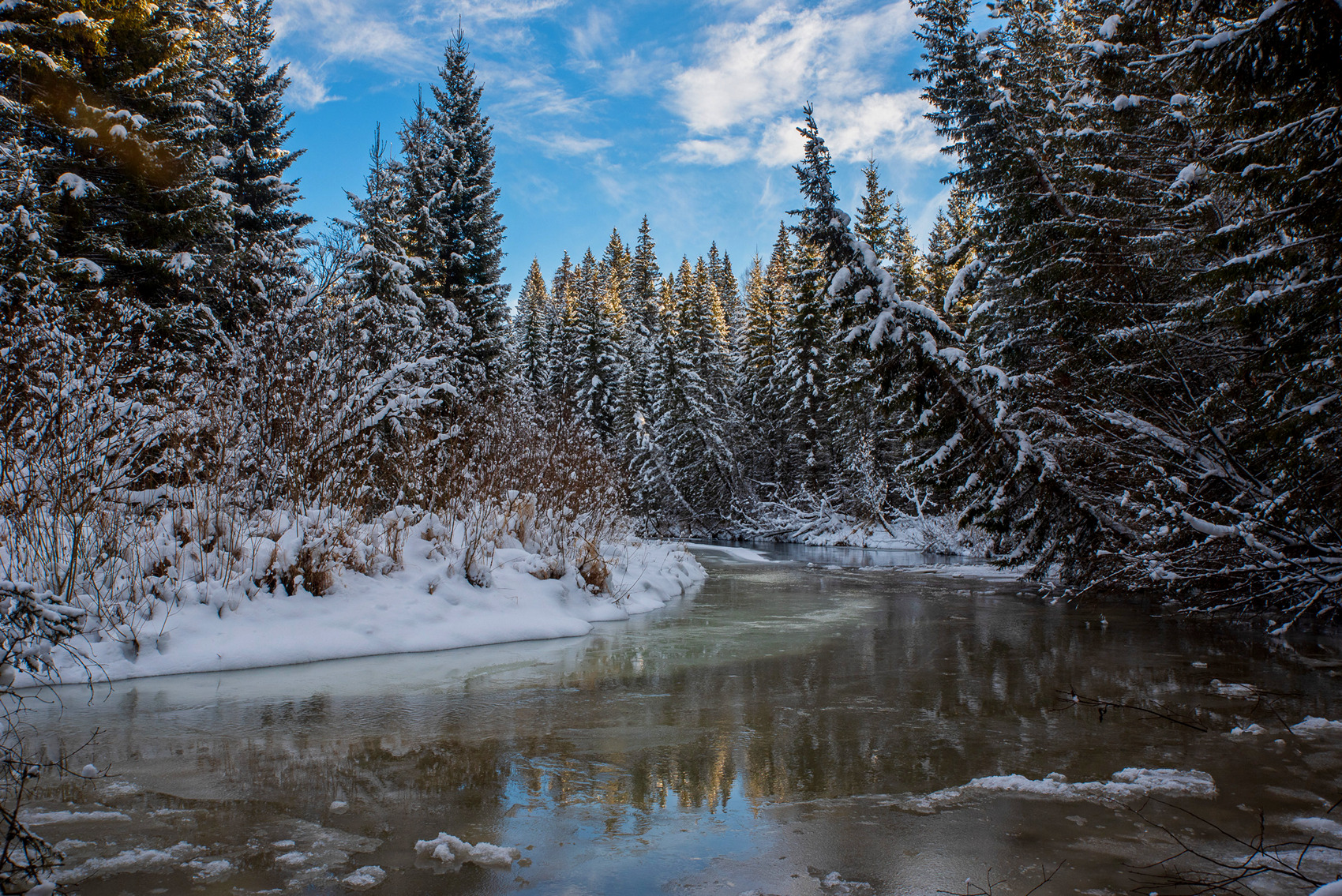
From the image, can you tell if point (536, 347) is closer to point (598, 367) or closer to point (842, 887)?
point (598, 367)

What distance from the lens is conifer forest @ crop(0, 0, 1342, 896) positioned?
17.5 feet

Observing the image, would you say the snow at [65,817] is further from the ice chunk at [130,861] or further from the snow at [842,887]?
the snow at [842,887]

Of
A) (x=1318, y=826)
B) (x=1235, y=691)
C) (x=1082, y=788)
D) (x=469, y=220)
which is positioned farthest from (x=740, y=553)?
(x=1318, y=826)

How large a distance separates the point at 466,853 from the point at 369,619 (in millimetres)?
4632

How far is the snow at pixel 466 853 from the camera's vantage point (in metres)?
2.57

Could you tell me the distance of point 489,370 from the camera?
64.3 ft


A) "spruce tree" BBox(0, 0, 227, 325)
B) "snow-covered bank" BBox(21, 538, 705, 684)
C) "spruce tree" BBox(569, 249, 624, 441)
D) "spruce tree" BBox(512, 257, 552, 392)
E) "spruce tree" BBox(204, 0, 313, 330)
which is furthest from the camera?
"spruce tree" BBox(512, 257, 552, 392)

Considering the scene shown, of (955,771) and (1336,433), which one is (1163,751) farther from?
(1336,433)

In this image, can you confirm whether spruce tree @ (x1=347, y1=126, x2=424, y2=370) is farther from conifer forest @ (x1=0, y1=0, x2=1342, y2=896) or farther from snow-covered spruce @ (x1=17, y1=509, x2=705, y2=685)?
snow-covered spruce @ (x1=17, y1=509, x2=705, y2=685)

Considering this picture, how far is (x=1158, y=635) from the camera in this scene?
24.8 feet

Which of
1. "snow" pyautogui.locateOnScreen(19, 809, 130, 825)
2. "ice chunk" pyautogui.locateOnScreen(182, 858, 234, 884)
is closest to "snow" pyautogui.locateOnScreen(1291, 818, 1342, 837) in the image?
"ice chunk" pyautogui.locateOnScreen(182, 858, 234, 884)

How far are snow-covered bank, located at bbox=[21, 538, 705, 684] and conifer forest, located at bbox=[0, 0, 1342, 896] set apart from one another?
1.4 inches

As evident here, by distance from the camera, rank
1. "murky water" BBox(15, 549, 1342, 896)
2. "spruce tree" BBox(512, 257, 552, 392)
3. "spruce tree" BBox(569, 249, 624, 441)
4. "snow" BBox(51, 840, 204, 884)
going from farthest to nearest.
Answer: "spruce tree" BBox(512, 257, 552, 392) → "spruce tree" BBox(569, 249, 624, 441) → "murky water" BBox(15, 549, 1342, 896) → "snow" BBox(51, 840, 204, 884)

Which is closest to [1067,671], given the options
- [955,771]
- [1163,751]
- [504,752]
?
[1163,751]
